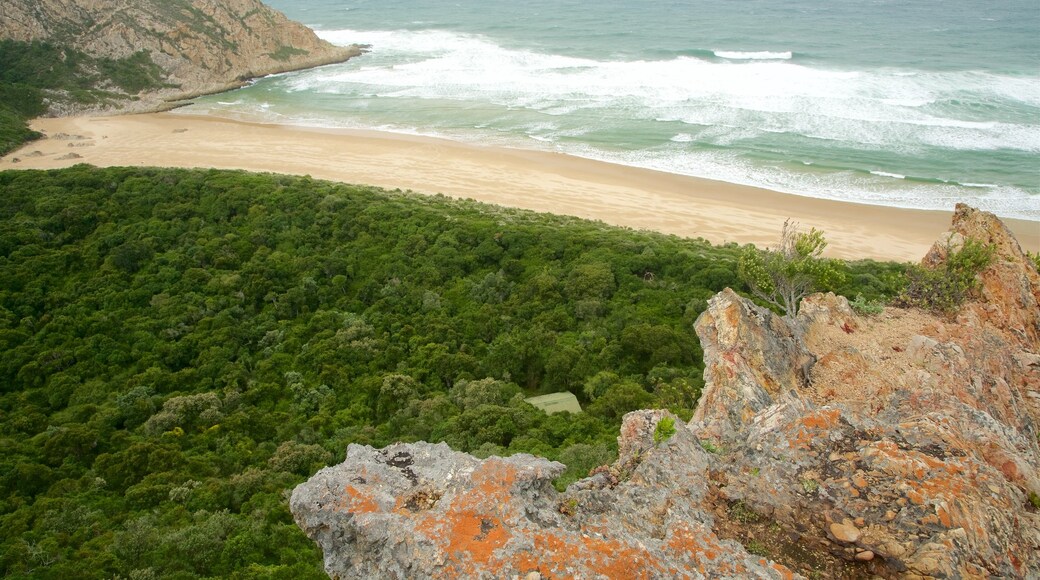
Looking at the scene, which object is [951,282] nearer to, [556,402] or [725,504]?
[556,402]

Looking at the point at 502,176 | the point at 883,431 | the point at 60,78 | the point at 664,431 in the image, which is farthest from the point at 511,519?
the point at 60,78

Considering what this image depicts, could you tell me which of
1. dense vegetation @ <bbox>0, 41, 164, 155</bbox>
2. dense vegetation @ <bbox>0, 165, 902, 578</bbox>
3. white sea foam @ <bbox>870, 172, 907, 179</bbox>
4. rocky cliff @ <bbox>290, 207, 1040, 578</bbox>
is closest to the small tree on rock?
dense vegetation @ <bbox>0, 165, 902, 578</bbox>

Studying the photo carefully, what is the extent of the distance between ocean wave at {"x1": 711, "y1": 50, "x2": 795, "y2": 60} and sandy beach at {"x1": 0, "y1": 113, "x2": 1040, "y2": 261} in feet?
143

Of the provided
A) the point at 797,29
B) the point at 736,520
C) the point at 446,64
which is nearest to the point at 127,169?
the point at 736,520

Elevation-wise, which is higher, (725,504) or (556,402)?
(725,504)

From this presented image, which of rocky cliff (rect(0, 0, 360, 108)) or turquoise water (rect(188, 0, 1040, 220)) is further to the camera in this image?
rocky cliff (rect(0, 0, 360, 108))

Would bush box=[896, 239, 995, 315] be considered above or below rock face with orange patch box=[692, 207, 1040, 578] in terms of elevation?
above

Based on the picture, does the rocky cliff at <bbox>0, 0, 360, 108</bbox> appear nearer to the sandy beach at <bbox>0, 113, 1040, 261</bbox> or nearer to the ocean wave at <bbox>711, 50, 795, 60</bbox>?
the sandy beach at <bbox>0, 113, 1040, 261</bbox>

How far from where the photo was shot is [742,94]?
6219 centimetres

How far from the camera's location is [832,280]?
67.5ft

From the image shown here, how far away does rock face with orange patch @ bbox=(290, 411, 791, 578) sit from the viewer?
6609 millimetres

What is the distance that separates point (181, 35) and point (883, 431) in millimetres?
89968

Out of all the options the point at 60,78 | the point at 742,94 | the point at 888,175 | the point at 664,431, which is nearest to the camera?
the point at 664,431

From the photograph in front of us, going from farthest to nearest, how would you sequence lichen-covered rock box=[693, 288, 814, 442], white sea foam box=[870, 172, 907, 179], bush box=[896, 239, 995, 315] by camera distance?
white sea foam box=[870, 172, 907, 179]
bush box=[896, 239, 995, 315]
lichen-covered rock box=[693, 288, 814, 442]
